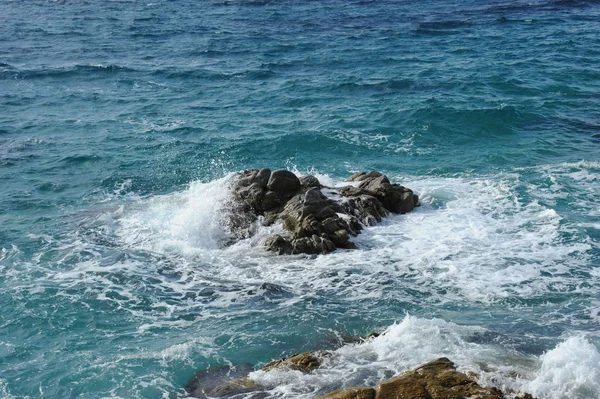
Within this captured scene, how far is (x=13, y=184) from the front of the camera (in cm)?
2944

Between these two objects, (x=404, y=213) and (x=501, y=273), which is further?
(x=404, y=213)

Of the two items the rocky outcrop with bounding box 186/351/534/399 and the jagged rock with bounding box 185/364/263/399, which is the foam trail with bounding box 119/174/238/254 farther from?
the rocky outcrop with bounding box 186/351/534/399

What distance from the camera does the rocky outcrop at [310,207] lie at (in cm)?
2245

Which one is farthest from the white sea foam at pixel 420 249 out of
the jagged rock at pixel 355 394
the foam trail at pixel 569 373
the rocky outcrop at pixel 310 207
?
the jagged rock at pixel 355 394

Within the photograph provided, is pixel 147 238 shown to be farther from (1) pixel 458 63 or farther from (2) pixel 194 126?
(1) pixel 458 63

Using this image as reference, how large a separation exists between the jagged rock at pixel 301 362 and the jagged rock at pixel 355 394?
1862 millimetres

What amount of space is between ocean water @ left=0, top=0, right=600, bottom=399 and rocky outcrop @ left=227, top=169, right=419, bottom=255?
554 millimetres

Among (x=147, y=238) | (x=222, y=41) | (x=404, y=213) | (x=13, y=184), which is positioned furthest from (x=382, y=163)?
(x=222, y=41)

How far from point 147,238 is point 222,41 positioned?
31430 mm

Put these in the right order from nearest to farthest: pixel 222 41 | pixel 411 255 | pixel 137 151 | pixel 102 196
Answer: pixel 411 255, pixel 102 196, pixel 137 151, pixel 222 41

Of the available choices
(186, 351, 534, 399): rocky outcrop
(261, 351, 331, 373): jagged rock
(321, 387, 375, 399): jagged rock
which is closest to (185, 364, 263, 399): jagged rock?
(186, 351, 534, 399): rocky outcrop

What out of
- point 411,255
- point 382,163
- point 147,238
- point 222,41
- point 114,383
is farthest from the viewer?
point 222,41

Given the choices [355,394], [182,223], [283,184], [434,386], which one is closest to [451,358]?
[434,386]

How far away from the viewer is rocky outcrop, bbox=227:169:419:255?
22.5m
